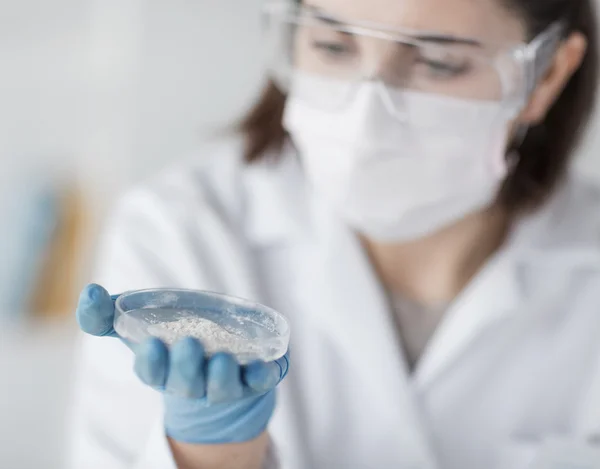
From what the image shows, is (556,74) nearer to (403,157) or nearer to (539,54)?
(539,54)

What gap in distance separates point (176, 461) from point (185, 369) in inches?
9.5

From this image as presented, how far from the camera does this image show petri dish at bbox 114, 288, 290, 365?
0.64 m

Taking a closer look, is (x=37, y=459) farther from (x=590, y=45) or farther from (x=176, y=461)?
(x=590, y=45)

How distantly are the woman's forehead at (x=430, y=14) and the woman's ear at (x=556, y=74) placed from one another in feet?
0.56

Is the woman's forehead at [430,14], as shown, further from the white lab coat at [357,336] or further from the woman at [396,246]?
the white lab coat at [357,336]

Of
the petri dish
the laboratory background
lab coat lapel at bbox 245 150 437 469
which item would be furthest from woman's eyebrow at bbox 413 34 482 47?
the laboratory background

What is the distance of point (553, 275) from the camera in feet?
4.23

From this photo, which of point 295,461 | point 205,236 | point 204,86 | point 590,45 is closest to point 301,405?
point 295,461

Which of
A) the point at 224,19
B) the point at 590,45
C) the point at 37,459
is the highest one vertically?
the point at 590,45

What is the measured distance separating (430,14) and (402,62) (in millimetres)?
76

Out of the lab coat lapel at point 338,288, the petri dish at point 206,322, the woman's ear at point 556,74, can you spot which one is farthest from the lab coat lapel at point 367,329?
the petri dish at point 206,322

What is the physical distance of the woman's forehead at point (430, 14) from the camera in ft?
3.47

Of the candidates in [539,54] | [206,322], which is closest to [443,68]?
[539,54]

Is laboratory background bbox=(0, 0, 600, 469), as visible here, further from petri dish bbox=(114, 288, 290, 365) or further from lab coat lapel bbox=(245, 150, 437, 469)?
petri dish bbox=(114, 288, 290, 365)
